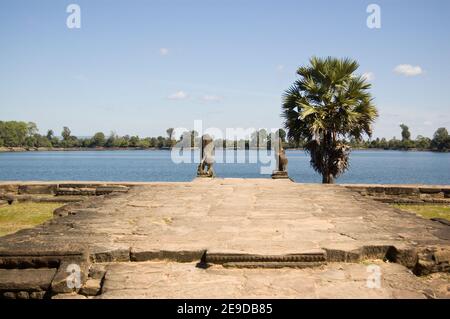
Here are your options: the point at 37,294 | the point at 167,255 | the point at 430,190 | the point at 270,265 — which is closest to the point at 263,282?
the point at 270,265

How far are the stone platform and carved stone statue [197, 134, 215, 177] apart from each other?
20.3 feet

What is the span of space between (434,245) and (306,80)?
12.3m

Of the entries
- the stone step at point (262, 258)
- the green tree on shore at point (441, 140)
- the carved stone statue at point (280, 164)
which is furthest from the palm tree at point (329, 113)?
the green tree on shore at point (441, 140)

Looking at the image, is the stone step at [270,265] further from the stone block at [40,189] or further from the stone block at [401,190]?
the stone block at [40,189]

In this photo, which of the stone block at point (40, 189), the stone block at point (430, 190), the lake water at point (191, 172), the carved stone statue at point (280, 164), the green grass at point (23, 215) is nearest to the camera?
the green grass at point (23, 215)

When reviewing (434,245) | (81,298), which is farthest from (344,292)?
(81,298)

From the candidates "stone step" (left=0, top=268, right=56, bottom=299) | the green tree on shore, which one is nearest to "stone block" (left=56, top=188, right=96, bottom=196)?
"stone step" (left=0, top=268, right=56, bottom=299)

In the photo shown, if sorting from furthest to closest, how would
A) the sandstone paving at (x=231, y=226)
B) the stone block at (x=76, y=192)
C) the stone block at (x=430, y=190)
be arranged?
the stone block at (x=76, y=192)
the stone block at (x=430, y=190)
the sandstone paving at (x=231, y=226)

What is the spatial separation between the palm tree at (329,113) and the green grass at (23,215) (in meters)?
9.11

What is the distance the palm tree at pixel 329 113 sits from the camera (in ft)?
48.9

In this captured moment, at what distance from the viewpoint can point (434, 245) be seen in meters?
4.29

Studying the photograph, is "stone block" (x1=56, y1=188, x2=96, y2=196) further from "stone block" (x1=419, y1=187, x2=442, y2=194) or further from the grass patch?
"stone block" (x1=419, y1=187, x2=442, y2=194)

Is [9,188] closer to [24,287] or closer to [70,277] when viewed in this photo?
[24,287]
